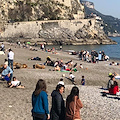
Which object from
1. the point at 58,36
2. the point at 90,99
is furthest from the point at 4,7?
the point at 90,99

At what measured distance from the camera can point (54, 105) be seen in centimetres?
582

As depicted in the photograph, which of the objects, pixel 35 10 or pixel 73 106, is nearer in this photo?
pixel 73 106

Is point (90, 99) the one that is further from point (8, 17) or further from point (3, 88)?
point (8, 17)

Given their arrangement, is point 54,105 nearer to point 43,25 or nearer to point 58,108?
point 58,108

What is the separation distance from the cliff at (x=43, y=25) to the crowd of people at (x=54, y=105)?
2705 inches

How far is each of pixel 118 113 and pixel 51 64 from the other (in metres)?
13.8

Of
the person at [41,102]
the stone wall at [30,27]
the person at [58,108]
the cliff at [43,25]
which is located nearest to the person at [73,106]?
the person at [58,108]

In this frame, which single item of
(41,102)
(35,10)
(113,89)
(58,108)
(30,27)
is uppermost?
(35,10)

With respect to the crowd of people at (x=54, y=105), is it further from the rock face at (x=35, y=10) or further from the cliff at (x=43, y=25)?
the rock face at (x=35, y=10)

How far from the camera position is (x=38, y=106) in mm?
5633

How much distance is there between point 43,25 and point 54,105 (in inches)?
2959

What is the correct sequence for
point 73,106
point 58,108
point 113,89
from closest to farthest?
point 58,108, point 73,106, point 113,89

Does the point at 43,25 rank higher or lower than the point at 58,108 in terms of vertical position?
higher

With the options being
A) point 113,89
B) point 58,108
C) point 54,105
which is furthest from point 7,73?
point 58,108
